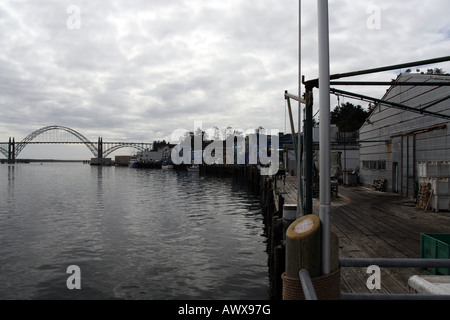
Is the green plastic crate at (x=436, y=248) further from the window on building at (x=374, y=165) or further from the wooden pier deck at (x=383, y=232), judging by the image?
the window on building at (x=374, y=165)

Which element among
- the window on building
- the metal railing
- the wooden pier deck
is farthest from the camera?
the window on building

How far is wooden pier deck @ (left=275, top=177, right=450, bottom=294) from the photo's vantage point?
6957 millimetres

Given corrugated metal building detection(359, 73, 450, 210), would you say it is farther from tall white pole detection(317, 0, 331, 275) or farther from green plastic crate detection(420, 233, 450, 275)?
tall white pole detection(317, 0, 331, 275)

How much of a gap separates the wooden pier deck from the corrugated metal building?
257 centimetres

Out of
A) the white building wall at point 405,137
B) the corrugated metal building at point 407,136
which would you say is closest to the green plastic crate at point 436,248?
the corrugated metal building at point 407,136

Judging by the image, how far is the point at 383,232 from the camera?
1124 centimetres

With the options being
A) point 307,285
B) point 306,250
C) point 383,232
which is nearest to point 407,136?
point 383,232

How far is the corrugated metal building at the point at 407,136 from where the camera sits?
1652 centimetres

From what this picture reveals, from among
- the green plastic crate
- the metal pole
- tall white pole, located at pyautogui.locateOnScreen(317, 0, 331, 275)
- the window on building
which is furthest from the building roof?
the metal pole

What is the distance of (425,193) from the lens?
15.6 metres

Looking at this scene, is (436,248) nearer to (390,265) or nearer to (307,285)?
(390,265)

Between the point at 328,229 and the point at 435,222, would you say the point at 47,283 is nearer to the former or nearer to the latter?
the point at 328,229

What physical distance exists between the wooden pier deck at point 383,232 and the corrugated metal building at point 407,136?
2.57 metres
